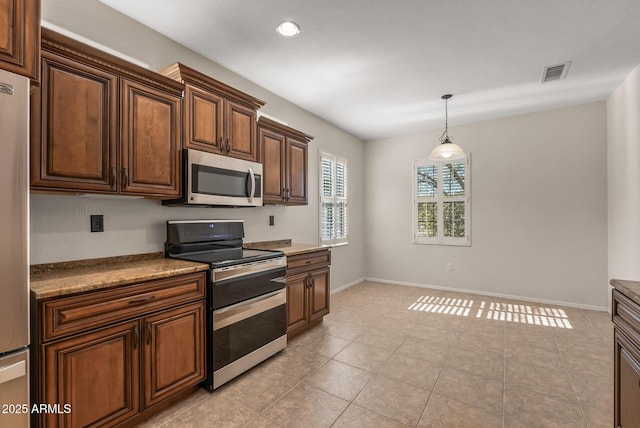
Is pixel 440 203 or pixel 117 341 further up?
pixel 440 203

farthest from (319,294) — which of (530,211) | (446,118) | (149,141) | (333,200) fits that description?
(530,211)

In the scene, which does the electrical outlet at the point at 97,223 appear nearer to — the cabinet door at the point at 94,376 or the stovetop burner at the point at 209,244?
the stovetop burner at the point at 209,244

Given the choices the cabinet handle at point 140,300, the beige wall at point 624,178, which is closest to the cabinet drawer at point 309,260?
the cabinet handle at point 140,300

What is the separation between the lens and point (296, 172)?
361 cm

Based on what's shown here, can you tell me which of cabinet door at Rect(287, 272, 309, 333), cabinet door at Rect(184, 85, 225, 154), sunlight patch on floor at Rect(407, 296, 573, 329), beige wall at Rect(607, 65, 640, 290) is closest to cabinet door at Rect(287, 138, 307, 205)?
cabinet door at Rect(287, 272, 309, 333)

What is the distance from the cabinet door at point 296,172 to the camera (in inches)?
137

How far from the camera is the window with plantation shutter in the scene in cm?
466

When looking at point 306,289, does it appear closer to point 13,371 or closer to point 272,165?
point 272,165

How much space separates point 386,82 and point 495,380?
118 inches

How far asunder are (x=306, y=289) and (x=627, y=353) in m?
2.40

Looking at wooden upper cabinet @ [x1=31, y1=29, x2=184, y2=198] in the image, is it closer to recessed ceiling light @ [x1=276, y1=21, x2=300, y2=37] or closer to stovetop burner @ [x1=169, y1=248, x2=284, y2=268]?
stovetop burner @ [x1=169, y1=248, x2=284, y2=268]

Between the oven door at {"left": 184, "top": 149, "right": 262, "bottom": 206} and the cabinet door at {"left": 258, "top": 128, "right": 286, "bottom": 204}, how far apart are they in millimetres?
246

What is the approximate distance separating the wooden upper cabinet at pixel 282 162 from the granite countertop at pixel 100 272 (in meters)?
1.27

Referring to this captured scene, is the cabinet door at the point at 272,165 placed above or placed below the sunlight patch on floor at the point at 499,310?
above
